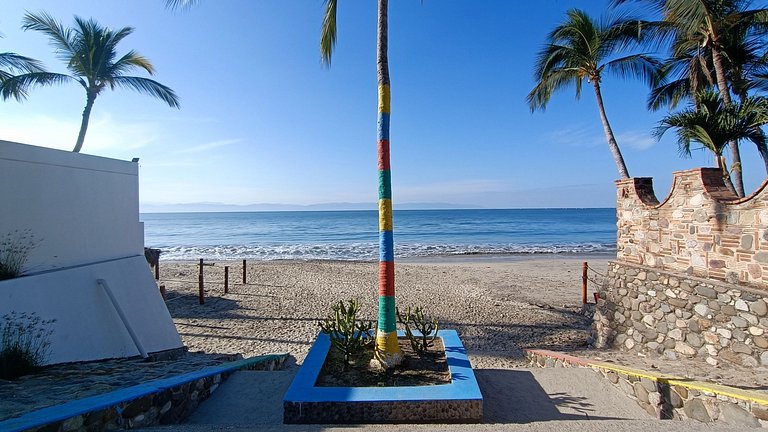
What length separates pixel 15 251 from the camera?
5078mm

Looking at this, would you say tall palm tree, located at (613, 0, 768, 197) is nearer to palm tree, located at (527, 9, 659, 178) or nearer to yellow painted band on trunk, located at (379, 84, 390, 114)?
palm tree, located at (527, 9, 659, 178)

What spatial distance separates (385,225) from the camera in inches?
173

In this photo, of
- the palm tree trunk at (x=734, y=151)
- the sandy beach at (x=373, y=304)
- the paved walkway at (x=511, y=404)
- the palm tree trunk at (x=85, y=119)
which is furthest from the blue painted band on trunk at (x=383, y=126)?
the palm tree trunk at (x=85, y=119)

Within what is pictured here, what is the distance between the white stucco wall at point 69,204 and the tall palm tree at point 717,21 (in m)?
13.0

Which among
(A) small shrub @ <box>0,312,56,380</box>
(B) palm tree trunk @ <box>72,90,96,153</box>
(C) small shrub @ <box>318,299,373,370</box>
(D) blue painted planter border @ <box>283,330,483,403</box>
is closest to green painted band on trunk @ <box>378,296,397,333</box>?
(C) small shrub @ <box>318,299,373,370</box>

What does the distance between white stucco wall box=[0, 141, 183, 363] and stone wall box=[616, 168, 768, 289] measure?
8959 mm

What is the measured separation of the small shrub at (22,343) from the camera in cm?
383

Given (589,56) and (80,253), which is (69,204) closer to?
(80,253)

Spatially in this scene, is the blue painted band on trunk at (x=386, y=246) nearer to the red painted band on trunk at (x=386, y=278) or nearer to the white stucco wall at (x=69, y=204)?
the red painted band on trunk at (x=386, y=278)

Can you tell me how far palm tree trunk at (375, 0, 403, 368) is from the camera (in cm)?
426

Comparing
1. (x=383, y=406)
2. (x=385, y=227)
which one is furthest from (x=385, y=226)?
(x=383, y=406)

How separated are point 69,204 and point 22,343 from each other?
259cm

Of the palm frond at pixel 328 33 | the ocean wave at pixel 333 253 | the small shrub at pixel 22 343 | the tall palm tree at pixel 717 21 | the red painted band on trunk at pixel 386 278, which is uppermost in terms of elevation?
the tall palm tree at pixel 717 21

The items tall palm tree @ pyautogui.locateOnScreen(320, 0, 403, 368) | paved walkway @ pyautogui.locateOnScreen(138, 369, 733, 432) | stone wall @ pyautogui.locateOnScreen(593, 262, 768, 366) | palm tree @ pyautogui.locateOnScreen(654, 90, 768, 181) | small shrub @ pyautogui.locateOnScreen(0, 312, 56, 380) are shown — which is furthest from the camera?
palm tree @ pyautogui.locateOnScreen(654, 90, 768, 181)
